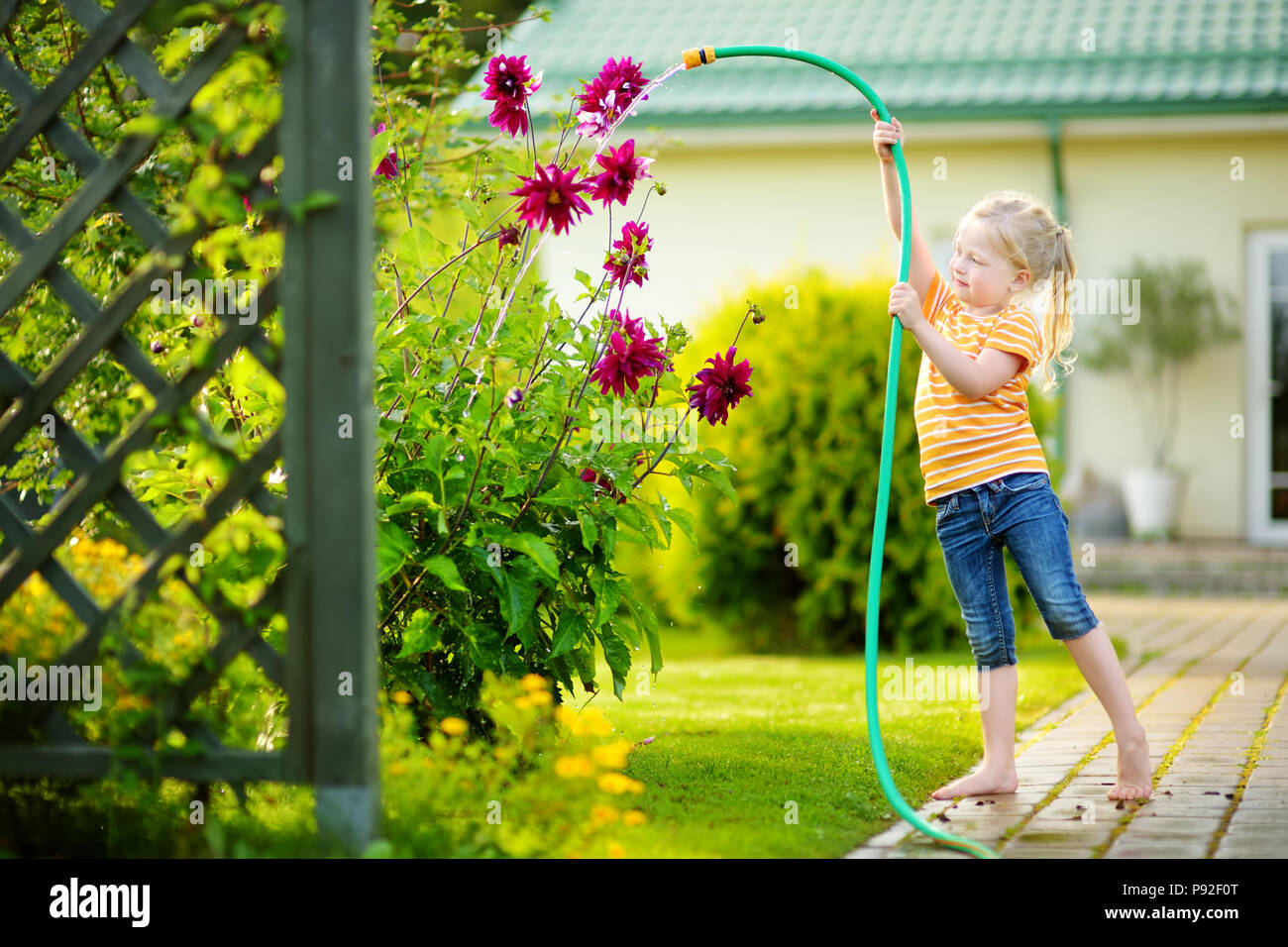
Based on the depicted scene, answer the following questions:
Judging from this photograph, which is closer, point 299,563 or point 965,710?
point 299,563

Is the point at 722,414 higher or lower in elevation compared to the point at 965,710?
higher

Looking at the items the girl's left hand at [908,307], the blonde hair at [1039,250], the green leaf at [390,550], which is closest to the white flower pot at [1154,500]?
the blonde hair at [1039,250]

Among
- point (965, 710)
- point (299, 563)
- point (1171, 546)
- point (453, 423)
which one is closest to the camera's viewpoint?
point (299, 563)

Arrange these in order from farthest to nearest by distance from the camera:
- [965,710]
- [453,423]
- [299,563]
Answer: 1. [965,710]
2. [453,423]
3. [299,563]

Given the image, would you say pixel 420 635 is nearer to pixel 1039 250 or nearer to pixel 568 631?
pixel 568 631

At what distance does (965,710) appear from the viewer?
4363mm

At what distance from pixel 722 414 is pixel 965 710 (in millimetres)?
1650

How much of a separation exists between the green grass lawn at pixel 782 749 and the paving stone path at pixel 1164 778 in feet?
0.40

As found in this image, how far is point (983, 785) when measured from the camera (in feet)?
10.6

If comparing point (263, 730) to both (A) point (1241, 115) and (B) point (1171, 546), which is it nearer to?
(B) point (1171, 546)

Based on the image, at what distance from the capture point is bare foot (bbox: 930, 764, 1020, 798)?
3223mm
